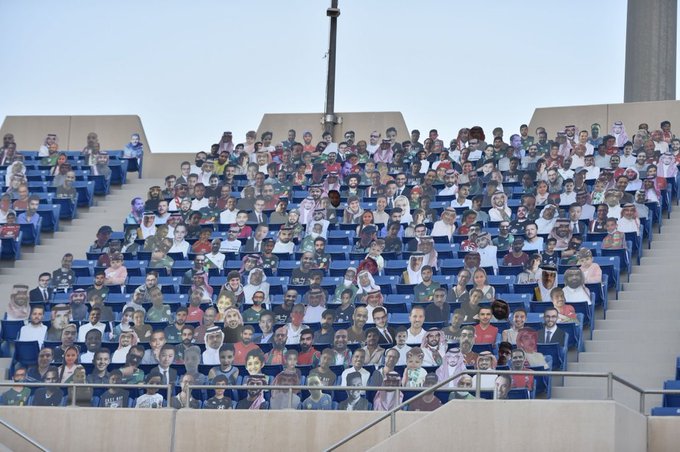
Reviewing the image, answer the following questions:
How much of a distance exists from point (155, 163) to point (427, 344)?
997 cm

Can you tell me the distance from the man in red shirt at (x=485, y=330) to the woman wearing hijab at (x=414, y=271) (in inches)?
72.5

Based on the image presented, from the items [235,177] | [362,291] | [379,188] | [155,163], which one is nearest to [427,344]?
[362,291]

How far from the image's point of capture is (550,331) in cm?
1448

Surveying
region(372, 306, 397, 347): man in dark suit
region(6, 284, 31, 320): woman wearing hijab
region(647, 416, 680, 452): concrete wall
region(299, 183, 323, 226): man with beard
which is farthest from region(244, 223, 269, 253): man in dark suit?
region(647, 416, 680, 452): concrete wall

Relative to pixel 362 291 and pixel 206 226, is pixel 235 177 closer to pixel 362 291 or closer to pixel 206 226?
pixel 206 226

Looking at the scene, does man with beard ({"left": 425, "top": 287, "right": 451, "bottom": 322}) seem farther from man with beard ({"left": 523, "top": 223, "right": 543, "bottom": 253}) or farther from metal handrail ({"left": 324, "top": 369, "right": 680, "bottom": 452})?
metal handrail ({"left": 324, "top": 369, "right": 680, "bottom": 452})

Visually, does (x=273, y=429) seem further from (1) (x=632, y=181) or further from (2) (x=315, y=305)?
(1) (x=632, y=181)

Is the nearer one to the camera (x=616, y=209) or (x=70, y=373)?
(x=70, y=373)

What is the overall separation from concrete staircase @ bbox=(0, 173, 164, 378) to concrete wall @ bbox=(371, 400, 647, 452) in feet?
24.1

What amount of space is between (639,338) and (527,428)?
344cm

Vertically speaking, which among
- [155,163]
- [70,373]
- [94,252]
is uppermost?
[155,163]

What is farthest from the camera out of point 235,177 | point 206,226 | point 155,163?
point 155,163

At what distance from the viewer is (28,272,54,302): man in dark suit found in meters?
17.7

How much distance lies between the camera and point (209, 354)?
50.5 ft
